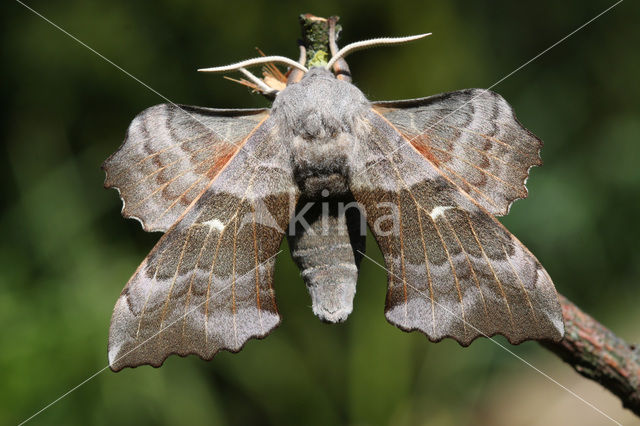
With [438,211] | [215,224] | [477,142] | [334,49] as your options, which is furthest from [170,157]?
[477,142]

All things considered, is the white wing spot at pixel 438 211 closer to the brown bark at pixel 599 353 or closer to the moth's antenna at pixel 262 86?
the brown bark at pixel 599 353

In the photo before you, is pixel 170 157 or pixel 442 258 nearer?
pixel 442 258

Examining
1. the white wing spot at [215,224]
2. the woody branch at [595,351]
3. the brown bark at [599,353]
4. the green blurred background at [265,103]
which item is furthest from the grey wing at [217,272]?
the green blurred background at [265,103]

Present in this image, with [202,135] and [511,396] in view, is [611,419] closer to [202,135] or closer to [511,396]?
[511,396]

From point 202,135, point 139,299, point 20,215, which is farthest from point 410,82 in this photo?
point 20,215

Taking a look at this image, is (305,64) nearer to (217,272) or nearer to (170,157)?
(170,157)
